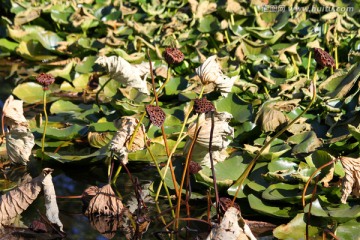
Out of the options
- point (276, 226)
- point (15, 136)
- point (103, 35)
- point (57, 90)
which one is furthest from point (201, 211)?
point (103, 35)

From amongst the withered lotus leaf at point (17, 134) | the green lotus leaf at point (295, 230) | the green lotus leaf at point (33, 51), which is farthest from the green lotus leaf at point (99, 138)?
the green lotus leaf at point (33, 51)

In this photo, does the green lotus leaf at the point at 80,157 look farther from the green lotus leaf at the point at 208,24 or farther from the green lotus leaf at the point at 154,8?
the green lotus leaf at the point at 154,8

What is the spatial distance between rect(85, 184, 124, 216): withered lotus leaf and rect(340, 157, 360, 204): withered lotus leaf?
A: 831 millimetres

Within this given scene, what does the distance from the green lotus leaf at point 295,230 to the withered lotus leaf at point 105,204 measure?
587 mm

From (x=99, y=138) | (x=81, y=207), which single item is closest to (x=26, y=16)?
(x=99, y=138)

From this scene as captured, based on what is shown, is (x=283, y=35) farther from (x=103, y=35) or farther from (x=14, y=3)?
(x=14, y=3)

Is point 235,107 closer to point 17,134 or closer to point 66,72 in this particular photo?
point 17,134

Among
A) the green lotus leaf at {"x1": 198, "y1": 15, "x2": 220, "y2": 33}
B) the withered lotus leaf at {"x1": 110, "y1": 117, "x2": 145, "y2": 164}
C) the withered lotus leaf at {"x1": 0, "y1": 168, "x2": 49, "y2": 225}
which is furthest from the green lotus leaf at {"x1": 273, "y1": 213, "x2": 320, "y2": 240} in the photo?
the green lotus leaf at {"x1": 198, "y1": 15, "x2": 220, "y2": 33}

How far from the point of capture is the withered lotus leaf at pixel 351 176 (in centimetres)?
221

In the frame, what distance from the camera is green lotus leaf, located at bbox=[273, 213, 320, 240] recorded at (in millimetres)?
2480

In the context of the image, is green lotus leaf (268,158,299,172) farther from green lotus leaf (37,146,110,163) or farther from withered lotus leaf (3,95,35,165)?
withered lotus leaf (3,95,35,165)

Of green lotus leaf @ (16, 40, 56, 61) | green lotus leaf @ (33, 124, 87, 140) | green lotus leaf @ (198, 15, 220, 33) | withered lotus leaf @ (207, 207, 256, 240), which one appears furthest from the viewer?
green lotus leaf @ (16, 40, 56, 61)

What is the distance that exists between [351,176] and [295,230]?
0.35 metres

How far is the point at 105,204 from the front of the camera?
2.67 m
